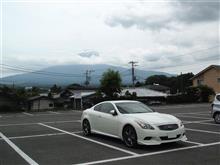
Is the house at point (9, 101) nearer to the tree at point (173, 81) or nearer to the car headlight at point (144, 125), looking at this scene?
the car headlight at point (144, 125)

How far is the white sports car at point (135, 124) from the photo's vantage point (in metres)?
9.91

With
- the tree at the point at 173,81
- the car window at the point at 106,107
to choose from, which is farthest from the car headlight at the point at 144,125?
the tree at the point at 173,81

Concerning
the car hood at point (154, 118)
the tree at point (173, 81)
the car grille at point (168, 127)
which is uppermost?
the tree at point (173, 81)

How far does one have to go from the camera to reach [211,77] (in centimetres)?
5878

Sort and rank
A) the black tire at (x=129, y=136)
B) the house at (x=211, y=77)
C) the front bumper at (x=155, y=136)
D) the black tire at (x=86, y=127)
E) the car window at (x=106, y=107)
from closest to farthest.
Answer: the front bumper at (x=155, y=136), the black tire at (x=129, y=136), the car window at (x=106, y=107), the black tire at (x=86, y=127), the house at (x=211, y=77)

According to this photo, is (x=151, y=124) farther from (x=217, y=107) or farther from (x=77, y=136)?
(x=217, y=107)

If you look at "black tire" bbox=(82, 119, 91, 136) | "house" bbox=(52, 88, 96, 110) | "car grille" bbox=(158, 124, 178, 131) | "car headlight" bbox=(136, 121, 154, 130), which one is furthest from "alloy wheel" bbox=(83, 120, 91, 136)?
"house" bbox=(52, 88, 96, 110)

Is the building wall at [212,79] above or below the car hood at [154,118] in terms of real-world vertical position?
above

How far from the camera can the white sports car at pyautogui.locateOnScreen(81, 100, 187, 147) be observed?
9.91 metres

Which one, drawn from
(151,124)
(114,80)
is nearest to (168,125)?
(151,124)

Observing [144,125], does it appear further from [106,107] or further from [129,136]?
[106,107]

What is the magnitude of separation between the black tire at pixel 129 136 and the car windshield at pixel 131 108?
815 millimetres

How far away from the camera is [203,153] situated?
367 inches

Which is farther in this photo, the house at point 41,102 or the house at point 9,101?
the house at point 41,102
